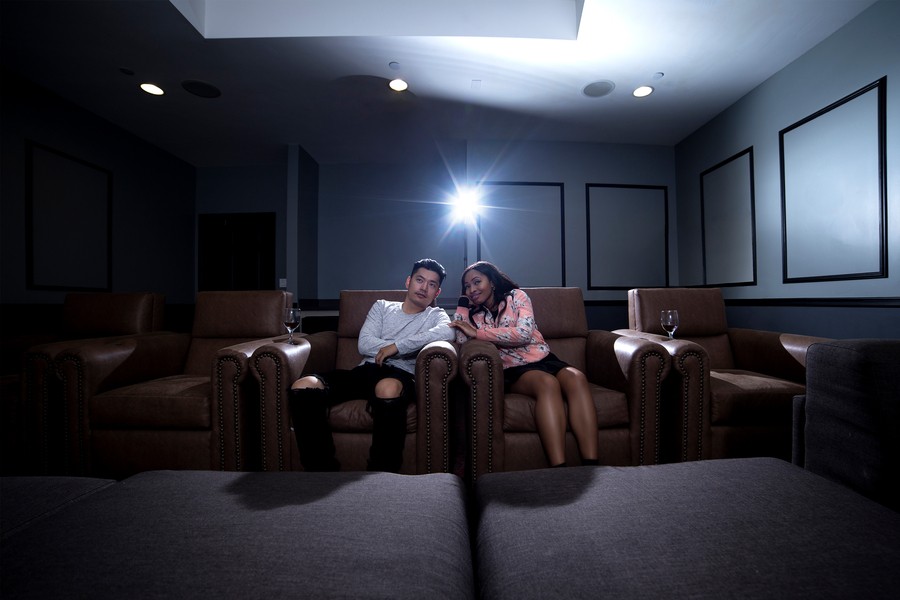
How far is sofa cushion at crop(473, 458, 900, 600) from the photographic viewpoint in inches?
22.0

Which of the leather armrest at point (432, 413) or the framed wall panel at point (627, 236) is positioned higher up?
the framed wall panel at point (627, 236)

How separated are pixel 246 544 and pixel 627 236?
4660 mm

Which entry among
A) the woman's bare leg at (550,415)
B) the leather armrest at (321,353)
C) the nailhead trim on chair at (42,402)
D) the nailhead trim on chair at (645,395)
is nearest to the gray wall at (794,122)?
the nailhead trim on chair at (645,395)

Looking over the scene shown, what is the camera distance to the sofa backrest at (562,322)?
252 cm

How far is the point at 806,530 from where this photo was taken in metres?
0.67

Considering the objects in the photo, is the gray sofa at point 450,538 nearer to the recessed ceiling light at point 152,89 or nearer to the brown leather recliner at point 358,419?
the brown leather recliner at point 358,419

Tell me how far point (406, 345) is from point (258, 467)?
90 centimetres

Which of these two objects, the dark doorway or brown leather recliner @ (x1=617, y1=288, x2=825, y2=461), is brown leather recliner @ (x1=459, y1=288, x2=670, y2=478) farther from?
the dark doorway

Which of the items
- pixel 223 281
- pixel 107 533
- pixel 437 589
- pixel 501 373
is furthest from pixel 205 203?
pixel 437 589

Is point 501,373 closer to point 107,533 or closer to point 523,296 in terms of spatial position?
point 523,296

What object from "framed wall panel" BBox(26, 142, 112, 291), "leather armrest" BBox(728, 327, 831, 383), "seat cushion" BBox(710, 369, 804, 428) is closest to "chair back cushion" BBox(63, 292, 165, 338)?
"framed wall panel" BBox(26, 142, 112, 291)

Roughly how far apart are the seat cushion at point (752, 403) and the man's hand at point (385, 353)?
1.57 meters

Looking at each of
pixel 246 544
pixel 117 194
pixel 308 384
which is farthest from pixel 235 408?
pixel 117 194

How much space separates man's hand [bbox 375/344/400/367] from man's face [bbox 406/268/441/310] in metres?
0.34
